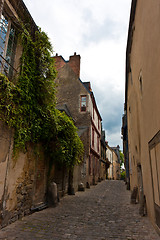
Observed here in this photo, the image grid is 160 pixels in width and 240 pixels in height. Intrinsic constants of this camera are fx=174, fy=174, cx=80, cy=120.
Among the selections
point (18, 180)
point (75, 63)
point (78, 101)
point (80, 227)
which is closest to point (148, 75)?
point (80, 227)

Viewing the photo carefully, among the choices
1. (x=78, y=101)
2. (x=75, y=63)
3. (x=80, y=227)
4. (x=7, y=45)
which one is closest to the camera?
(x=80, y=227)

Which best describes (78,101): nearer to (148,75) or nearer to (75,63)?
(75,63)

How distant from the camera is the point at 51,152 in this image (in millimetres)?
7207

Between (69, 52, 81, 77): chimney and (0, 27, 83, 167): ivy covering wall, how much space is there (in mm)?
10856

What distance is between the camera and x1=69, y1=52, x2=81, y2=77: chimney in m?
17.4

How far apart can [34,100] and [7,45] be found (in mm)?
1798

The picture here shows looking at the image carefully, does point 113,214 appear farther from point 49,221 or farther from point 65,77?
point 65,77

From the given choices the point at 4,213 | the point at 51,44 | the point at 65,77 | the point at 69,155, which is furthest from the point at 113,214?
the point at 65,77

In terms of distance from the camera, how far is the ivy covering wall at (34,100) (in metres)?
4.76

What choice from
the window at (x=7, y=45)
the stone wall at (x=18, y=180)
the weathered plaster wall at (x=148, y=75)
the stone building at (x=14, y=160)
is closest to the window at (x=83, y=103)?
the stone wall at (x=18, y=180)

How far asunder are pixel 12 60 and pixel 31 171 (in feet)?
11.9

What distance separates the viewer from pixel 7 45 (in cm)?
504

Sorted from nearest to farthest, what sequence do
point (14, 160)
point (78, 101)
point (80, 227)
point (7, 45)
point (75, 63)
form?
point (80, 227), point (14, 160), point (7, 45), point (78, 101), point (75, 63)

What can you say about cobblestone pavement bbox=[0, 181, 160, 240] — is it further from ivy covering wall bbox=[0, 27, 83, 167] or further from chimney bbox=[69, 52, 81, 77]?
chimney bbox=[69, 52, 81, 77]
